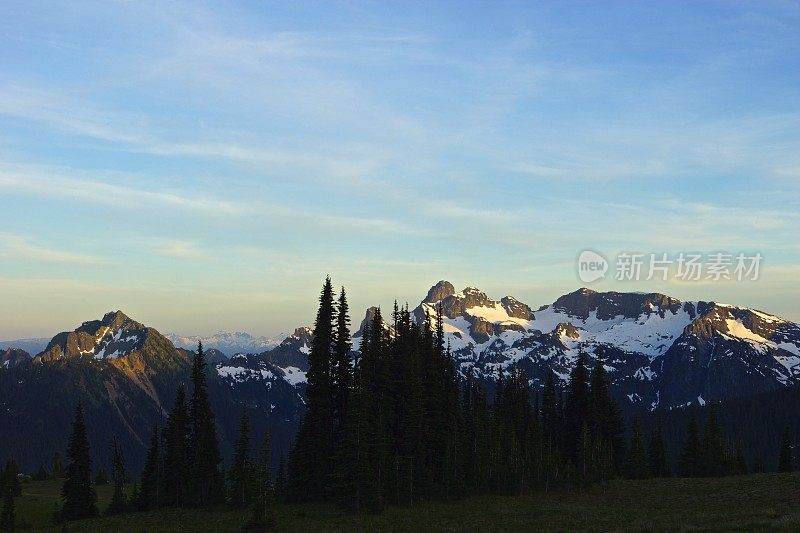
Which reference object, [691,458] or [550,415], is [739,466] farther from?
[550,415]

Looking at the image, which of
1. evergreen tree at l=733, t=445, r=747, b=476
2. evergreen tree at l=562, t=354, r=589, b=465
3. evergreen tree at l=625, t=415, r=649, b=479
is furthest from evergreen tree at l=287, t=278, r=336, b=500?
evergreen tree at l=733, t=445, r=747, b=476

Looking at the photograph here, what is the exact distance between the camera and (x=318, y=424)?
72.7 m

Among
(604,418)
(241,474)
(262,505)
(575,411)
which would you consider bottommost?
(241,474)

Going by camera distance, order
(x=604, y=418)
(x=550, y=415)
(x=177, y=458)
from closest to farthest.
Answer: (x=177, y=458)
(x=604, y=418)
(x=550, y=415)

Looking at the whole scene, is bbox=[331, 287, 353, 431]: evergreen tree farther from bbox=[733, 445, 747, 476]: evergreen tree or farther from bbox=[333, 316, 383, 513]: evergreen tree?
bbox=[733, 445, 747, 476]: evergreen tree

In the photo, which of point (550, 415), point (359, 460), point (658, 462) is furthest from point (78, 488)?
point (658, 462)

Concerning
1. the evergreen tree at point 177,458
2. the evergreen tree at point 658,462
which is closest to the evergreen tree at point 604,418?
the evergreen tree at point 658,462

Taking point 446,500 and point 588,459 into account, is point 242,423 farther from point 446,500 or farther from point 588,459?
point 588,459

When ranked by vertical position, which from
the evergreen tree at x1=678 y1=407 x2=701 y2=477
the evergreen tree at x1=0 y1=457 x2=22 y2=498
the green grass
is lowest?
the evergreen tree at x1=0 y1=457 x2=22 y2=498

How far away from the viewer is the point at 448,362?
304 ft

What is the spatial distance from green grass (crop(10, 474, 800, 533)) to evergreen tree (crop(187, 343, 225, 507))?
14.9 feet

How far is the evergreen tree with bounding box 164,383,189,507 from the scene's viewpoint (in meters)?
75.9

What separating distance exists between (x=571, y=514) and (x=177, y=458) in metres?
40.8

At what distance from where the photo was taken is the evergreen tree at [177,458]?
75.9 meters
